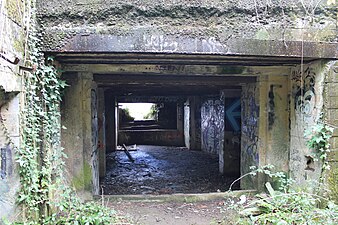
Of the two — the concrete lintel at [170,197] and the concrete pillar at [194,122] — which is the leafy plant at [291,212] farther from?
the concrete pillar at [194,122]

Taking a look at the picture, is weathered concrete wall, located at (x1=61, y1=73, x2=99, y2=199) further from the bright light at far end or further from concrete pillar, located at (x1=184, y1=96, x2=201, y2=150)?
the bright light at far end

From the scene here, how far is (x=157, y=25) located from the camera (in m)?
3.35

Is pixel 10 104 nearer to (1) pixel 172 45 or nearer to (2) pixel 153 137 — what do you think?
(1) pixel 172 45

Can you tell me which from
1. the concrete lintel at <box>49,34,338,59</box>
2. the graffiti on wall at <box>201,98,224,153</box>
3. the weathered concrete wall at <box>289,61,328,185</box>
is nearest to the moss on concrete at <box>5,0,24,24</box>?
the concrete lintel at <box>49,34,338,59</box>

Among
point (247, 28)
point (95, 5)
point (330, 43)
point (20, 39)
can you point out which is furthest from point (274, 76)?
point (20, 39)

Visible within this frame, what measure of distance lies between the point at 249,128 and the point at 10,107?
4.26 meters

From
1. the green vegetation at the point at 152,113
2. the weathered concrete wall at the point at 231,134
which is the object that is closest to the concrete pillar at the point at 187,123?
the green vegetation at the point at 152,113

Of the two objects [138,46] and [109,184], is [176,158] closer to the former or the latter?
[109,184]

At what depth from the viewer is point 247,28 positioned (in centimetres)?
345

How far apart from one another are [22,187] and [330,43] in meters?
4.16

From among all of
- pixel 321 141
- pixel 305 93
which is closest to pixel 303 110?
pixel 305 93

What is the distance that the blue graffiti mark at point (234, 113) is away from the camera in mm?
7969

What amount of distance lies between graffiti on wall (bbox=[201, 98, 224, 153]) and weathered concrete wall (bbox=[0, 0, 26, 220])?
24.0 feet

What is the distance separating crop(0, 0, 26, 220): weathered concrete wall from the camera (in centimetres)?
257
